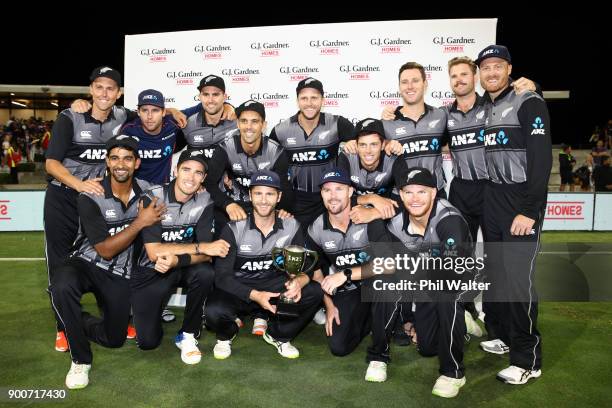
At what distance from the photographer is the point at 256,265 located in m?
4.54

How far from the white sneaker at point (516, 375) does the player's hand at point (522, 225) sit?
44.6 inches

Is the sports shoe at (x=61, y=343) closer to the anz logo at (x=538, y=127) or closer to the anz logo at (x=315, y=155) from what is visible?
the anz logo at (x=315, y=155)

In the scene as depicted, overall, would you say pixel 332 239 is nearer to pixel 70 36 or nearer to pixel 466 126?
pixel 466 126

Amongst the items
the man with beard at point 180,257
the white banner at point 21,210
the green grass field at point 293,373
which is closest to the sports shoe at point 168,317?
the green grass field at point 293,373

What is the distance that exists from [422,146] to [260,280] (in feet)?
7.21

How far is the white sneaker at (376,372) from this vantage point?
377 centimetres

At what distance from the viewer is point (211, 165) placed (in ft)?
16.4

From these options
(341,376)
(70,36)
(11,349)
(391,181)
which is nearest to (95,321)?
(11,349)

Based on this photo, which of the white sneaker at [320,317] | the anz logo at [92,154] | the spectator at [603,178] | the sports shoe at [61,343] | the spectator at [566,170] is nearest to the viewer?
the sports shoe at [61,343]

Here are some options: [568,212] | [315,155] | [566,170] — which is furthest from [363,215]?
[566,170]

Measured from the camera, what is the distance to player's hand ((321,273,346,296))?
4133 millimetres

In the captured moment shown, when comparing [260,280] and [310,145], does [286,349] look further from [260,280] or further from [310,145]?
[310,145]

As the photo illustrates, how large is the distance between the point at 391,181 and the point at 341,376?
2070 mm

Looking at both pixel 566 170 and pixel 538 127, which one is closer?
pixel 538 127
